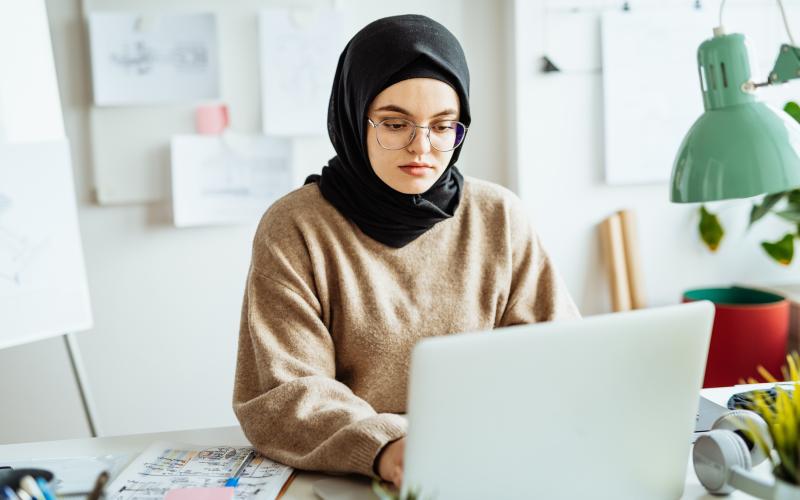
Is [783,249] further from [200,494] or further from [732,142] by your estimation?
[200,494]

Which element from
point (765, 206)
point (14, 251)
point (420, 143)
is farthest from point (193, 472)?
point (765, 206)

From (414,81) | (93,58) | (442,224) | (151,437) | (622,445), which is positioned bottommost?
(151,437)

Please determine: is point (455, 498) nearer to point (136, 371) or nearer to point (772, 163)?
point (772, 163)

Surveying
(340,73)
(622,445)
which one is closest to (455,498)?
(622,445)

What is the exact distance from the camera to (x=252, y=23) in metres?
2.54

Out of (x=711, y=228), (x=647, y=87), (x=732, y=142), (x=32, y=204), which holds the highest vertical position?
(x=647, y=87)

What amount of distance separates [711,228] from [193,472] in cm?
213

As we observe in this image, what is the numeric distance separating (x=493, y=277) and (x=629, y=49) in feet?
4.77

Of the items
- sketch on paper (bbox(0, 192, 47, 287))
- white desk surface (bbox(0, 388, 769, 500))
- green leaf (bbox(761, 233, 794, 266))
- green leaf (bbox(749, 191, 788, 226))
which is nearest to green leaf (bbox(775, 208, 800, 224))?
green leaf (bbox(749, 191, 788, 226))

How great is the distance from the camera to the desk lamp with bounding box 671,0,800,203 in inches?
41.0

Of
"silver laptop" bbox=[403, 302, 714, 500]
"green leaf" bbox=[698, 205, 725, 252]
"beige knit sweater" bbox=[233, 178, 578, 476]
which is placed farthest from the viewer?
"green leaf" bbox=[698, 205, 725, 252]

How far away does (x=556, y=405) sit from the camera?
0.86 meters

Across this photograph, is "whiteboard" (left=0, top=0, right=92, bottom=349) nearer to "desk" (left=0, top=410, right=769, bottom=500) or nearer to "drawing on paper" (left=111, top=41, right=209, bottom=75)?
"drawing on paper" (left=111, top=41, right=209, bottom=75)

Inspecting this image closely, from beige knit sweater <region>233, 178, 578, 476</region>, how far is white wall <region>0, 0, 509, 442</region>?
118 cm
